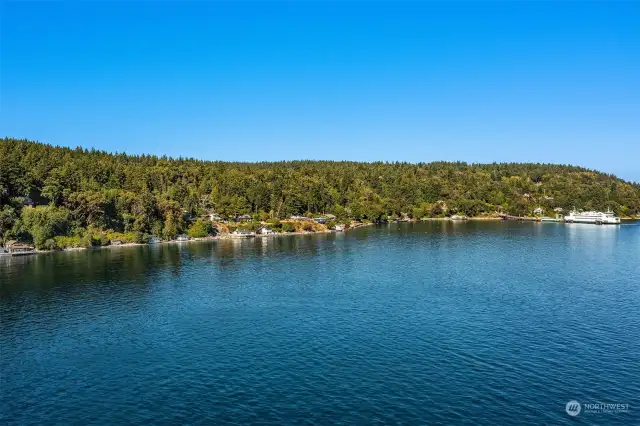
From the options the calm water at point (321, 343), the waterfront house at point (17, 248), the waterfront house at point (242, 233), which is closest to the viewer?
the calm water at point (321, 343)

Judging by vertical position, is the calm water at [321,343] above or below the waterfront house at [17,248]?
below

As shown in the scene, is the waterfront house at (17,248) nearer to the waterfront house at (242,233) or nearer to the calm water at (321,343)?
the calm water at (321,343)

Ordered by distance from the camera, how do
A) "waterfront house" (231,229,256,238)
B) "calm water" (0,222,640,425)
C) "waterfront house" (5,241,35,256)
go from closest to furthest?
1. "calm water" (0,222,640,425)
2. "waterfront house" (5,241,35,256)
3. "waterfront house" (231,229,256,238)

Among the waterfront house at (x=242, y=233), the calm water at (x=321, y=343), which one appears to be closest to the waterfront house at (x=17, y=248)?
the calm water at (x=321, y=343)

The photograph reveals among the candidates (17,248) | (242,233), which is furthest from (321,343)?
(242,233)

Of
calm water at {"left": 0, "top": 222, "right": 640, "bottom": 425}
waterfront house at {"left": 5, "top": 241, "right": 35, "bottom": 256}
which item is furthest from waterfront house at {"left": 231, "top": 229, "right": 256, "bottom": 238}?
calm water at {"left": 0, "top": 222, "right": 640, "bottom": 425}

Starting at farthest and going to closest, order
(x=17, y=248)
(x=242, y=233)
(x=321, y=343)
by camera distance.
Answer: (x=242, y=233) → (x=17, y=248) → (x=321, y=343)

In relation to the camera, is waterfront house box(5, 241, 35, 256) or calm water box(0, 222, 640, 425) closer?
calm water box(0, 222, 640, 425)

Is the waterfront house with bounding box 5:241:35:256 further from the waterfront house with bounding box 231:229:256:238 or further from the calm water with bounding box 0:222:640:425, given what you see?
the waterfront house with bounding box 231:229:256:238

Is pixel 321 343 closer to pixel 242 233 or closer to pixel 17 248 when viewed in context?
pixel 17 248
